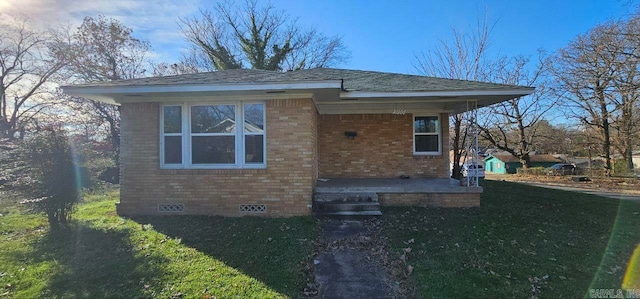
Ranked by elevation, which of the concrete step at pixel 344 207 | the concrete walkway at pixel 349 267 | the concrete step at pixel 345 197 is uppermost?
the concrete step at pixel 345 197

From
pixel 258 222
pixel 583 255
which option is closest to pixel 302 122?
pixel 258 222

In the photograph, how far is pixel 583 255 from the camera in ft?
15.0

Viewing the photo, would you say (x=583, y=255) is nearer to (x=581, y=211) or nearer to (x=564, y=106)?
(x=581, y=211)

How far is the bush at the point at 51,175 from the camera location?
5691mm

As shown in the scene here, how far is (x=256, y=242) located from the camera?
5035 millimetres

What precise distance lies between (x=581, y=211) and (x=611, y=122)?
22.0 metres

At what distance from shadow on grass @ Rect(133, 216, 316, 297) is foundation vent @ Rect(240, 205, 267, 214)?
200mm

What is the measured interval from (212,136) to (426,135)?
21.2 feet

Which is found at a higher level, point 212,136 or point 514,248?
point 212,136

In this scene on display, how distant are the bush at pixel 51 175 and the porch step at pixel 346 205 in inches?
192

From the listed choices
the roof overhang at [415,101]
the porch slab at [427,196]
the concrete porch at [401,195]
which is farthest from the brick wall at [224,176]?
the roof overhang at [415,101]

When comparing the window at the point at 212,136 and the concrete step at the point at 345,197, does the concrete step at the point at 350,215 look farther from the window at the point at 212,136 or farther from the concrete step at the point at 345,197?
the window at the point at 212,136

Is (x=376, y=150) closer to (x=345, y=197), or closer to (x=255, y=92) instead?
(x=345, y=197)

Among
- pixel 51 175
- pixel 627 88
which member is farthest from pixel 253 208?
pixel 627 88
